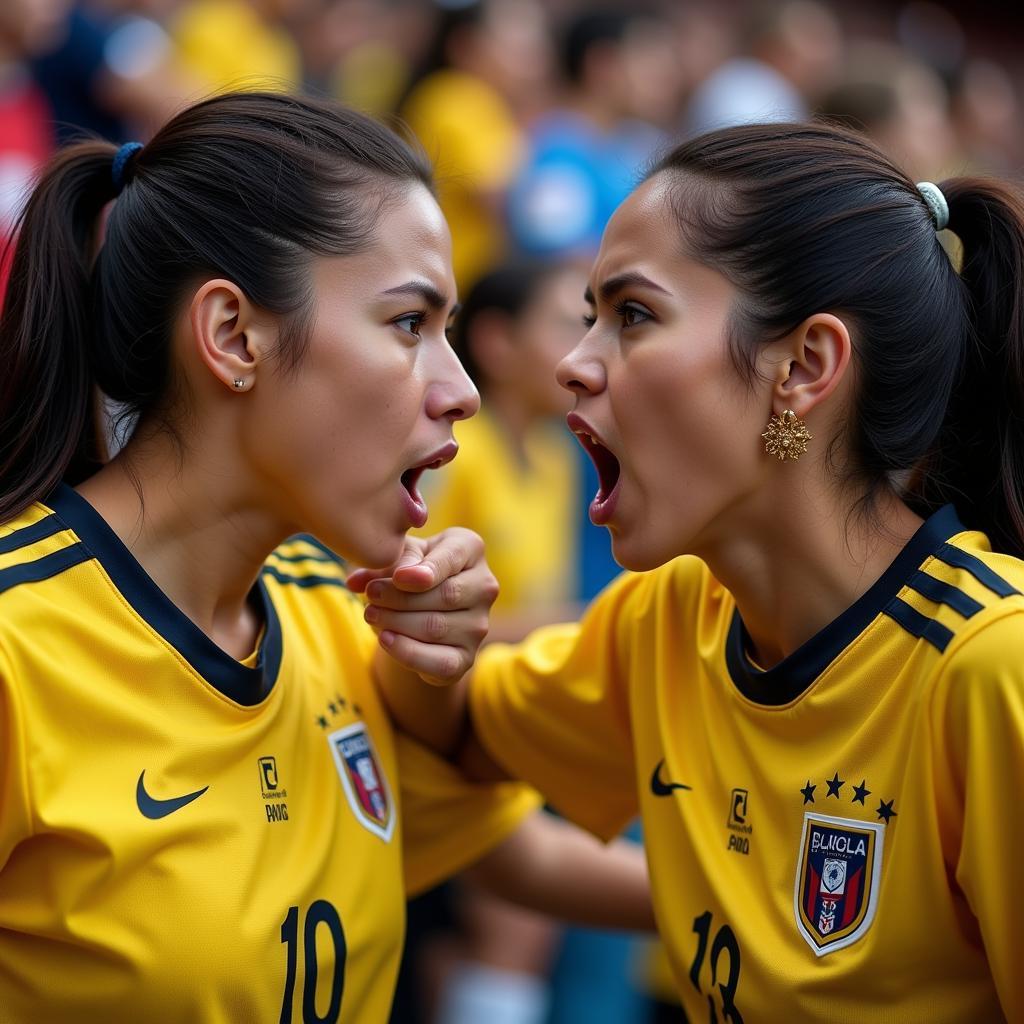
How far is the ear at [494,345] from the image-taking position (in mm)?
5219

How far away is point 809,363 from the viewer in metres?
2.30

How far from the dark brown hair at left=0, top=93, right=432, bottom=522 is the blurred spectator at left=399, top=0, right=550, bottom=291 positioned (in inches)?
150

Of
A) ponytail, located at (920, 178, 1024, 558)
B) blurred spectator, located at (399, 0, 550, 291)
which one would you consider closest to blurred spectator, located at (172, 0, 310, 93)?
blurred spectator, located at (399, 0, 550, 291)

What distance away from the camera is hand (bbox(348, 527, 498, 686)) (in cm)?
248

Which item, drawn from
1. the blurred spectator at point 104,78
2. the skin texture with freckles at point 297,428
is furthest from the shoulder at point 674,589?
the blurred spectator at point 104,78

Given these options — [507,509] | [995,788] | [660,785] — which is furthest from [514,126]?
[995,788]

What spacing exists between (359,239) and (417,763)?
1.04 metres

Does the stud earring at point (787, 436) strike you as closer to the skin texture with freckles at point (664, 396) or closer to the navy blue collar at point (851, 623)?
the skin texture with freckles at point (664, 396)

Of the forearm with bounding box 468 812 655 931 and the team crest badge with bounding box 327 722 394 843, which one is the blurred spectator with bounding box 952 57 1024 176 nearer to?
the forearm with bounding box 468 812 655 931

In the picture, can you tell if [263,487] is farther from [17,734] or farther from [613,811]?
[613,811]

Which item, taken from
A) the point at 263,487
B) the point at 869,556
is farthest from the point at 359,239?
the point at 869,556

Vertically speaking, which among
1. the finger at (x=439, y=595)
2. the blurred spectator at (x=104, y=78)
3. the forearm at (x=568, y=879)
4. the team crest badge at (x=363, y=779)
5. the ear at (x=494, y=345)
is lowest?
the forearm at (x=568, y=879)

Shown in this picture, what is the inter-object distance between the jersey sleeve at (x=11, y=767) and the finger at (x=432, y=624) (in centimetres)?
70

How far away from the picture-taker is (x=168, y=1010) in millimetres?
2107
